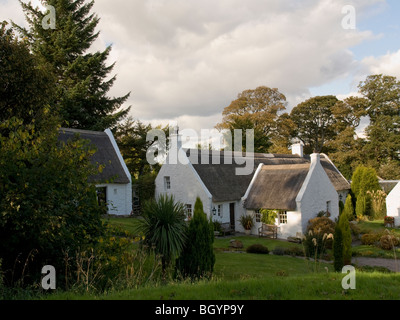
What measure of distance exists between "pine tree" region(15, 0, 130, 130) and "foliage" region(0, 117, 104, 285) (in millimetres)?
27557

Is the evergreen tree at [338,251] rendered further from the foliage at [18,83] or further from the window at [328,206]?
the window at [328,206]

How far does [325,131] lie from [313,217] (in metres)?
31.0

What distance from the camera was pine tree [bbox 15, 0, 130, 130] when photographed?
3503 cm

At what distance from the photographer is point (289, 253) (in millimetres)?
18453

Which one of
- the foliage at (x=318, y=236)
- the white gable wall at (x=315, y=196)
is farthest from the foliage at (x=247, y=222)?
the foliage at (x=318, y=236)

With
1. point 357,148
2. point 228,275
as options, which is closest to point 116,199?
point 228,275

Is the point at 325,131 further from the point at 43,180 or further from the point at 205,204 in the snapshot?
the point at 43,180

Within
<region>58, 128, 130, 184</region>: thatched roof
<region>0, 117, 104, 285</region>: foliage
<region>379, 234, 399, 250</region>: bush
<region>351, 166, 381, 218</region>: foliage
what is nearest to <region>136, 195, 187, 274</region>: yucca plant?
<region>0, 117, 104, 285</region>: foliage

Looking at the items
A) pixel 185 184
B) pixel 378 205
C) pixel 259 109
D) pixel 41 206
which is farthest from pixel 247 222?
pixel 259 109

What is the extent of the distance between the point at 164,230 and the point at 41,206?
4.75 meters

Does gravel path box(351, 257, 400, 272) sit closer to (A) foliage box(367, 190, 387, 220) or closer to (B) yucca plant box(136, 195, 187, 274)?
(B) yucca plant box(136, 195, 187, 274)

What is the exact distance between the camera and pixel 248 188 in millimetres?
26969

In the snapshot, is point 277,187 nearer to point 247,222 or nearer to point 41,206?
point 247,222
